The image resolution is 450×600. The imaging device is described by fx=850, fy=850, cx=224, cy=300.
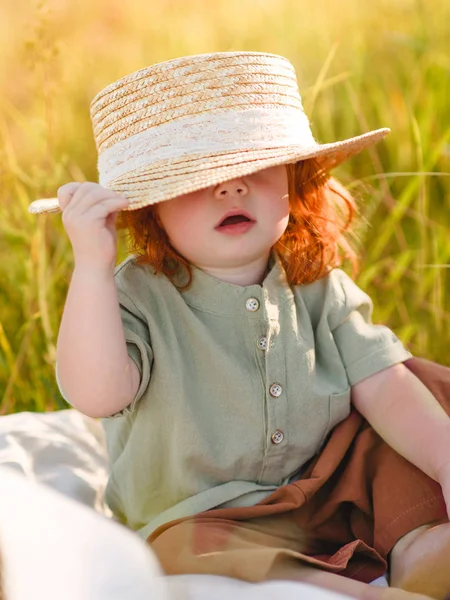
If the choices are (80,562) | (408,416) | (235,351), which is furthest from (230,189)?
(80,562)

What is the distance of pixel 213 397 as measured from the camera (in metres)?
1.41

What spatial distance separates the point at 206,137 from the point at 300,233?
0.31 metres

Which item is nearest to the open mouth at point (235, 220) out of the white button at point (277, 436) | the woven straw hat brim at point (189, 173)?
the woven straw hat brim at point (189, 173)

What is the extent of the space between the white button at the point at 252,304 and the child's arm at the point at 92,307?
0.25 meters

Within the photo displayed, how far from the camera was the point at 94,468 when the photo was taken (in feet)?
5.55

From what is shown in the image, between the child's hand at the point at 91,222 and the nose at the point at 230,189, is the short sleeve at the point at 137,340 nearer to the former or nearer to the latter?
the child's hand at the point at 91,222

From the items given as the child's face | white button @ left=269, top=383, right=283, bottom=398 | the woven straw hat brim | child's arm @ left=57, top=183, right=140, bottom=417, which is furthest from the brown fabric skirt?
the woven straw hat brim

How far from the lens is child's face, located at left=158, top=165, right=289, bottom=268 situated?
4.34 ft

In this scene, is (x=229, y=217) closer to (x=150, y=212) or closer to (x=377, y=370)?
(x=150, y=212)

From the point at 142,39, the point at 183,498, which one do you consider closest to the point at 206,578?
the point at 183,498

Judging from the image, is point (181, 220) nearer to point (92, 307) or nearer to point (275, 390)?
point (92, 307)

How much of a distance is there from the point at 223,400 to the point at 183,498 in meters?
0.18

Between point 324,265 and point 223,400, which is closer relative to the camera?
point 223,400

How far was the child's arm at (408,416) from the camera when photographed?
142 centimetres
